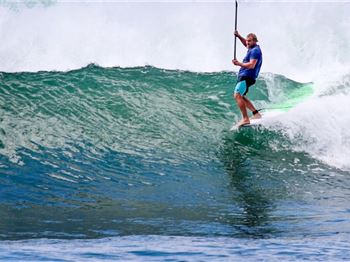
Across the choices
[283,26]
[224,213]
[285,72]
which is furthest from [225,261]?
[283,26]

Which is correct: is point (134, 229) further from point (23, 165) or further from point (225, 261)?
point (23, 165)

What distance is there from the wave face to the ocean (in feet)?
0.09

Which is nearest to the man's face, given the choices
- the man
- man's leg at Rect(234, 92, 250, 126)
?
the man

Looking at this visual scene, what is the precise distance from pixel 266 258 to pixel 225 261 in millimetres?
358

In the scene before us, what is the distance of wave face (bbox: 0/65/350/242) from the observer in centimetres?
812

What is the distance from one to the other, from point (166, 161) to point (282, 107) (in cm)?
292

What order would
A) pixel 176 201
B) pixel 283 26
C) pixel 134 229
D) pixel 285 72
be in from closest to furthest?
1. pixel 134 229
2. pixel 176 201
3. pixel 285 72
4. pixel 283 26

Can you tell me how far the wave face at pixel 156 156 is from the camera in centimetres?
812

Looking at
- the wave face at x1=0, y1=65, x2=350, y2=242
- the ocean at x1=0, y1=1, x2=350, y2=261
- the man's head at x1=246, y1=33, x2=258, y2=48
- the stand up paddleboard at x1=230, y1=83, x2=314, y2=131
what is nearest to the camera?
the ocean at x1=0, y1=1, x2=350, y2=261

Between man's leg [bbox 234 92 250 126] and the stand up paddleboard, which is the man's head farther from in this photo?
the stand up paddleboard

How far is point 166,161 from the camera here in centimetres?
1084

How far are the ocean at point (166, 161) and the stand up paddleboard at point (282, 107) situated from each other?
0.37ft

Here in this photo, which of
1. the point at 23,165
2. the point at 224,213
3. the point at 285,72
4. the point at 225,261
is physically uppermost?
the point at 285,72

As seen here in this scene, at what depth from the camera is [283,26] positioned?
69.4ft
